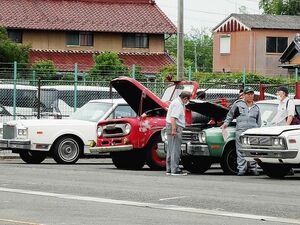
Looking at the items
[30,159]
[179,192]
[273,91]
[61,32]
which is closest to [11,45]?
[61,32]

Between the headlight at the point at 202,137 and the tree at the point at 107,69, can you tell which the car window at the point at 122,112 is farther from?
the tree at the point at 107,69

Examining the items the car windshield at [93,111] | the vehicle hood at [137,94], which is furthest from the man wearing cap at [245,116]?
the car windshield at [93,111]

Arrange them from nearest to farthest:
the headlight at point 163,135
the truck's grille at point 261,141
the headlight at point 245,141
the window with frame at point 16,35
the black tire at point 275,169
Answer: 1. the truck's grille at point 261,141
2. the headlight at point 245,141
3. the black tire at point 275,169
4. the headlight at point 163,135
5. the window with frame at point 16,35

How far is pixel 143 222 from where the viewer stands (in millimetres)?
13453

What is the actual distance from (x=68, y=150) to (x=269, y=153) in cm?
748

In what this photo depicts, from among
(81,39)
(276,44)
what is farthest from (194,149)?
(276,44)

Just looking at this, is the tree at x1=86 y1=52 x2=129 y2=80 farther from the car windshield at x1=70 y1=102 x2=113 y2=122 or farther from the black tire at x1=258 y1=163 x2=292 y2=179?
the black tire at x1=258 y1=163 x2=292 y2=179

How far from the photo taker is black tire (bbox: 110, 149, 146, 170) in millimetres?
24109

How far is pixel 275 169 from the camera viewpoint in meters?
21.1

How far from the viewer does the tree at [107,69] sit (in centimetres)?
4283

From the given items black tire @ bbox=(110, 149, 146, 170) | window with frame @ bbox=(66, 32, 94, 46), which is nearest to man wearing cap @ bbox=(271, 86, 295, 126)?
black tire @ bbox=(110, 149, 146, 170)

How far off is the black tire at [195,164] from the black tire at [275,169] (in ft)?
5.19

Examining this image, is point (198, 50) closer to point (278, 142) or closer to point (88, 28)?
point (88, 28)

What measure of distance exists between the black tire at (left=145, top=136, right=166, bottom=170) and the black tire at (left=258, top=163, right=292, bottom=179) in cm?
305
